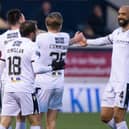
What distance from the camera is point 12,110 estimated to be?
13953 mm

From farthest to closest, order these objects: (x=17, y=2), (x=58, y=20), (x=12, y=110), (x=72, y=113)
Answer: (x=17, y=2), (x=72, y=113), (x=58, y=20), (x=12, y=110)

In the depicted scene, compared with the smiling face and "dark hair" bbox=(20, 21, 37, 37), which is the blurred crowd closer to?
the smiling face

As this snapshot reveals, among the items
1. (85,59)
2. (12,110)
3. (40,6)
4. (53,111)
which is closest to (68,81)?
(85,59)

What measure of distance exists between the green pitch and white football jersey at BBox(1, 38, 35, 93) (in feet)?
13.6

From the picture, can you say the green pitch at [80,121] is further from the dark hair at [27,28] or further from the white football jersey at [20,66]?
the dark hair at [27,28]

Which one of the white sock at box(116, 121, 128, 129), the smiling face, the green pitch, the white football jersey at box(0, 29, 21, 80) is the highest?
the smiling face

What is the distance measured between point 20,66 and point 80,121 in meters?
5.45

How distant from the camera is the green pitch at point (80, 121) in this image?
1806cm

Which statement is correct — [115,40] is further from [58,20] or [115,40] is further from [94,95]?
[94,95]

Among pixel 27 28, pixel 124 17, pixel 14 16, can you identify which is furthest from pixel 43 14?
pixel 27 28

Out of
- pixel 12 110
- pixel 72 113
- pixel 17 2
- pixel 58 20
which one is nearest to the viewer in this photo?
pixel 12 110

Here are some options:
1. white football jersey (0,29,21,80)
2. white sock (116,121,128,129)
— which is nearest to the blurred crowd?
white football jersey (0,29,21,80)

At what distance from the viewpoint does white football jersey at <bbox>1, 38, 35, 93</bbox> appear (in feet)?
45.3

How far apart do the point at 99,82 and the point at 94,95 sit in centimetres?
52
